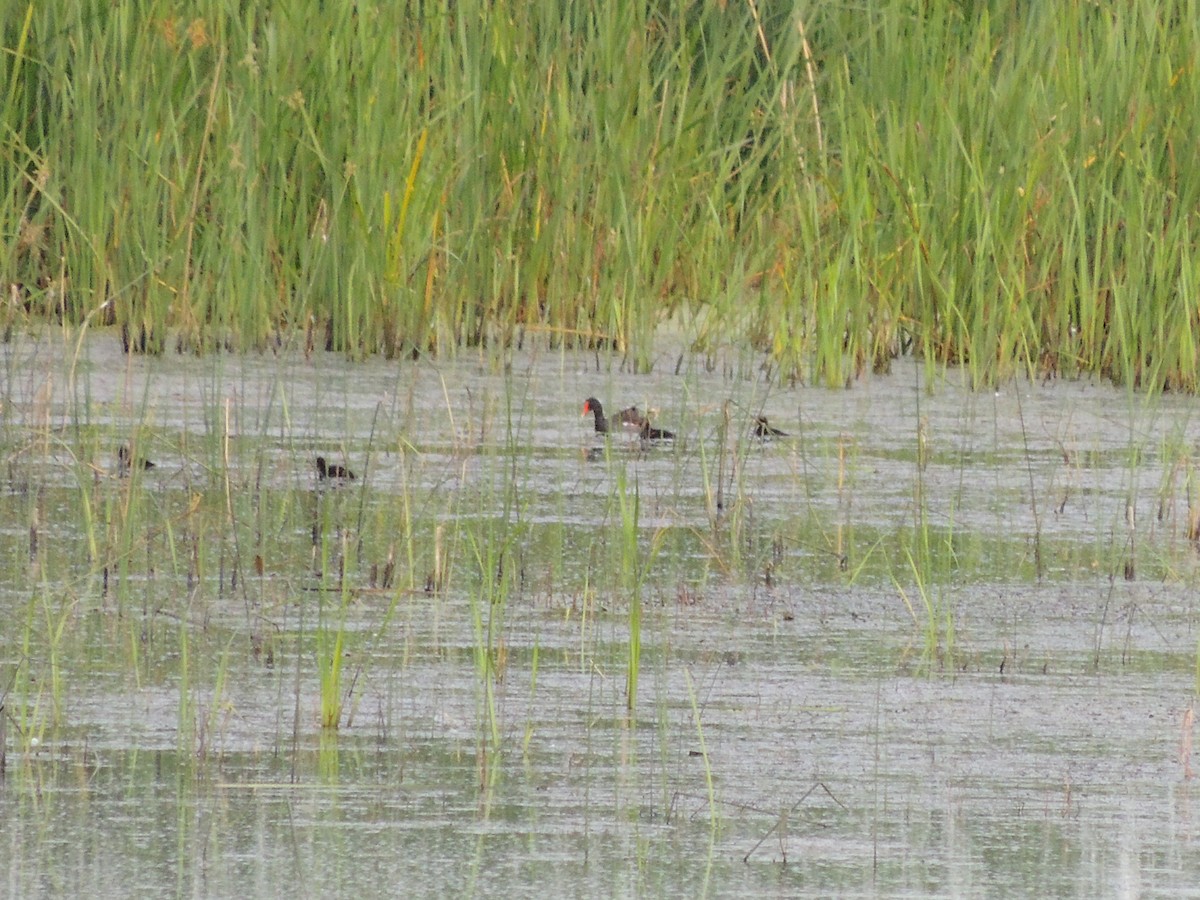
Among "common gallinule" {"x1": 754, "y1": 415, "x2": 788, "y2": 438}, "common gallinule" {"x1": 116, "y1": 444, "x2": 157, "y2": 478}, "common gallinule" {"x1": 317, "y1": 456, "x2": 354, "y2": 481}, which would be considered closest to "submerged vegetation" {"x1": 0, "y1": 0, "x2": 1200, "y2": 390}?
"common gallinule" {"x1": 754, "y1": 415, "x2": 788, "y2": 438}

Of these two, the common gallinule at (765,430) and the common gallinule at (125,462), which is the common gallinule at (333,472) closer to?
the common gallinule at (125,462)

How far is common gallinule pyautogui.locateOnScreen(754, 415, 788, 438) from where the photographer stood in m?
5.64

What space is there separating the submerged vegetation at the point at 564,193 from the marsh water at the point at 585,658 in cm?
68

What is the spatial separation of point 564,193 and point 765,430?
62.7 inches

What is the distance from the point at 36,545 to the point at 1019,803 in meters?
1.98

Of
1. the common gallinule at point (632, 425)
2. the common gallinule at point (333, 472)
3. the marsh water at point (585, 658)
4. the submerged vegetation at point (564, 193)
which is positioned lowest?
the marsh water at point (585, 658)

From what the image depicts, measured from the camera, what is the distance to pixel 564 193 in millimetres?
7090

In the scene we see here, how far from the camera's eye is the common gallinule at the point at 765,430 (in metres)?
5.64

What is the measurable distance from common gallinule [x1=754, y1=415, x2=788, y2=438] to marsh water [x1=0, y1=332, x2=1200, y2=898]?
3 centimetres

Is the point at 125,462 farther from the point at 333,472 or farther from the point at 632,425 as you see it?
the point at 632,425

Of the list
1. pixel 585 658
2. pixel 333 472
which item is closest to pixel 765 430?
pixel 333 472

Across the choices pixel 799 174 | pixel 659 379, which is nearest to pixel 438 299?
pixel 659 379

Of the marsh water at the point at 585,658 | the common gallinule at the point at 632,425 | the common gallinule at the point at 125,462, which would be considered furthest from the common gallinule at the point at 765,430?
the common gallinule at the point at 125,462

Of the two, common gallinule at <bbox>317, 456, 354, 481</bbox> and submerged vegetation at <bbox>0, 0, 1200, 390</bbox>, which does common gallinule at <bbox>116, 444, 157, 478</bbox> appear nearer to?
common gallinule at <bbox>317, 456, 354, 481</bbox>
